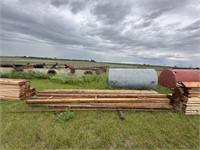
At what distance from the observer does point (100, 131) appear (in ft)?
13.5

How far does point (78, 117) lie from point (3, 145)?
1953 millimetres

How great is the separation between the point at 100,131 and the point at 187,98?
3.01m

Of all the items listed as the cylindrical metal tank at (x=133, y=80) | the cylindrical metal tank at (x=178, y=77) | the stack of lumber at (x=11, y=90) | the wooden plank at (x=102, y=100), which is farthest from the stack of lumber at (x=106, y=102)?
the cylindrical metal tank at (x=178, y=77)

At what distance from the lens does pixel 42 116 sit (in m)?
4.92

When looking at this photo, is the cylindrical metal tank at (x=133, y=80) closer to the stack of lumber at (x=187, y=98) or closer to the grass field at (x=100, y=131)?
the stack of lumber at (x=187, y=98)

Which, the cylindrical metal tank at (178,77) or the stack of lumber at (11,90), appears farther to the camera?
the cylindrical metal tank at (178,77)

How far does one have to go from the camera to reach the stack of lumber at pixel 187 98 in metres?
5.25

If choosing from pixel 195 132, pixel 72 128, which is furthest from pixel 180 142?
pixel 72 128

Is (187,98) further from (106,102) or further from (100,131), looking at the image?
(100,131)

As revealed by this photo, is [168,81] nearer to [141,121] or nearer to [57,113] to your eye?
[141,121]

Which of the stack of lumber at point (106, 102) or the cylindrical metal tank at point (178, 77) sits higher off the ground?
the cylindrical metal tank at point (178, 77)

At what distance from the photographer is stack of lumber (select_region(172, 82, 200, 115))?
525cm

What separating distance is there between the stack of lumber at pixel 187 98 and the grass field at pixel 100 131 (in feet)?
0.82

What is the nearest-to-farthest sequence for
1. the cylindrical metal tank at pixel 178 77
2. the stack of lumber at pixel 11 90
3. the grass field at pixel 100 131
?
the grass field at pixel 100 131 → the stack of lumber at pixel 11 90 → the cylindrical metal tank at pixel 178 77
